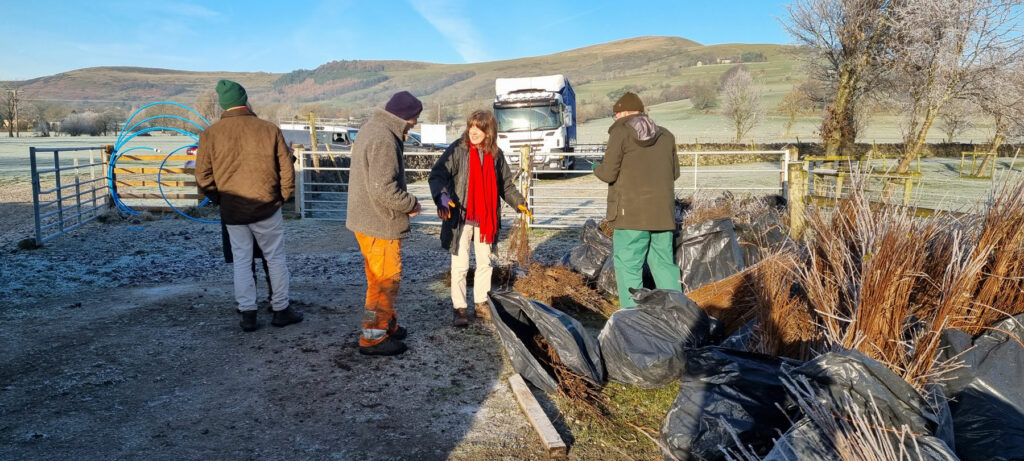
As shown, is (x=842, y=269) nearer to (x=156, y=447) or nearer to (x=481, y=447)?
(x=481, y=447)

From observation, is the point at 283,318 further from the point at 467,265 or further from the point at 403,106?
the point at 403,106

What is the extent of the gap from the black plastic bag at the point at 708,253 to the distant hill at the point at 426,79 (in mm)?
103734

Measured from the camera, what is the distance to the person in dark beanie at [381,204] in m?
3.70

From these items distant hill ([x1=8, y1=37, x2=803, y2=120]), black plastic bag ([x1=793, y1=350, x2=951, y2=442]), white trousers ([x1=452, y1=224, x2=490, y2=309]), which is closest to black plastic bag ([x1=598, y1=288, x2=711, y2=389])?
white trousers ([x1=452, y1=224, x2=490, y2=309])

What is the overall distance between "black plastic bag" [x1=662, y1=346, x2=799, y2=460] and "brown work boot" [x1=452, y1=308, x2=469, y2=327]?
2087mm

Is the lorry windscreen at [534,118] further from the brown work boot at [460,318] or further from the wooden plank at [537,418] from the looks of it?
the wooden plank at [537,418]

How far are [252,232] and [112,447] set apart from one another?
1.80m

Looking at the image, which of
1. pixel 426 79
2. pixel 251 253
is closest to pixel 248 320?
pixel 251 253

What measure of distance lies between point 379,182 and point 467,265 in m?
1.02

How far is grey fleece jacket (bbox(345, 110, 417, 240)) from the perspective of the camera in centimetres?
370

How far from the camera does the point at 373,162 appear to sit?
370cm

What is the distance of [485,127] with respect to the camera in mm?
4219

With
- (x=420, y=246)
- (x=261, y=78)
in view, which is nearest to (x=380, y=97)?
(x=261, y=78)

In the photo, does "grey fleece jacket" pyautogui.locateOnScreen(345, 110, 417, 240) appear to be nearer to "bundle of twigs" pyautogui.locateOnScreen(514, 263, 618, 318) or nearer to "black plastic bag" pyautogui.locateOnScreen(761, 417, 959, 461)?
"bundle of twigs" pyautogui.locateOnScreen(514, 263, 618, 318)
